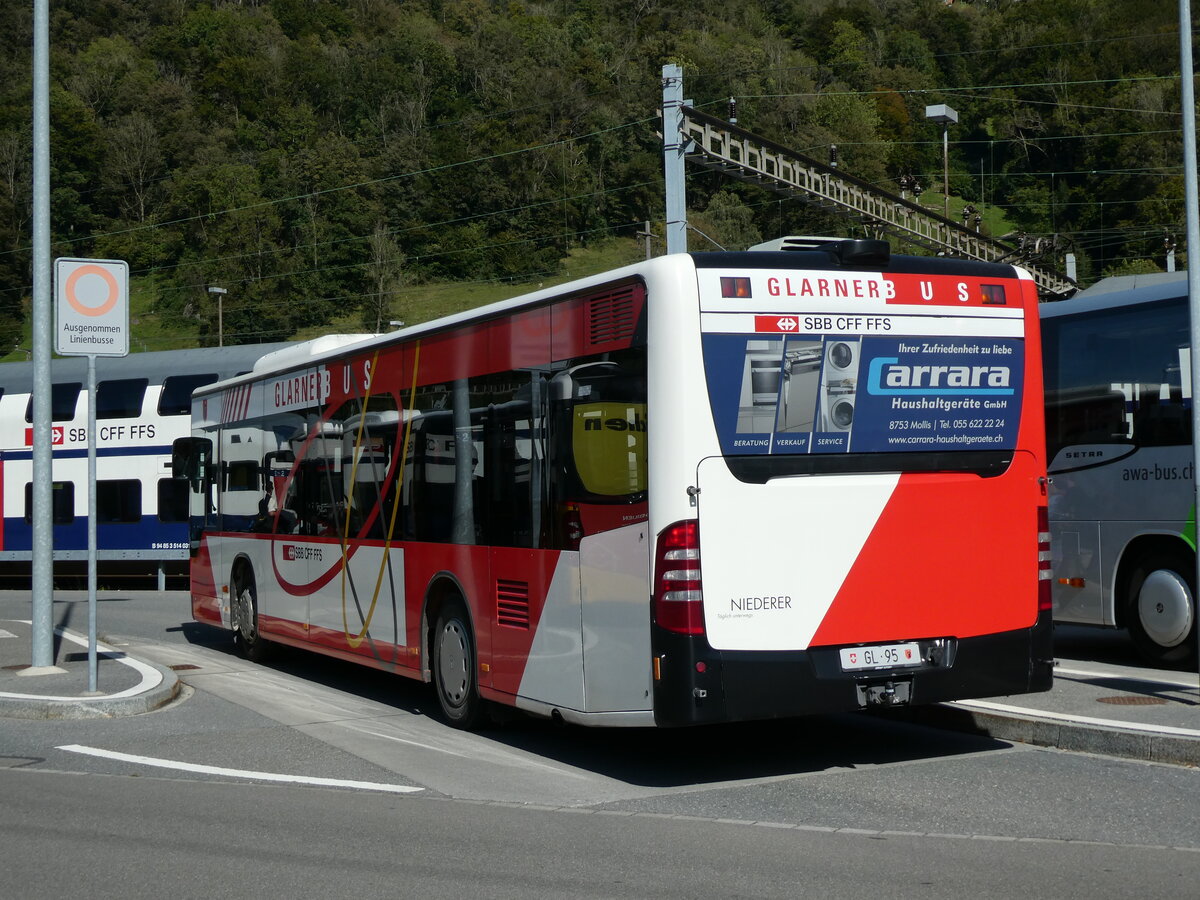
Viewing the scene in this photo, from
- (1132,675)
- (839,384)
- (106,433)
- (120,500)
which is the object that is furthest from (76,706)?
(106,433)

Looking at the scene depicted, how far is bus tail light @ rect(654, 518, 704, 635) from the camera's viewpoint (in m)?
7.47

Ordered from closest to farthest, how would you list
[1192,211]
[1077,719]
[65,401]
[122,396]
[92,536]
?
1. [1077,719]
2. [1192,211]
3. [92,536]
4. [122,396]
5. [65,401]

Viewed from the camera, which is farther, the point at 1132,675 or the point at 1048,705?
the point at 1132,675

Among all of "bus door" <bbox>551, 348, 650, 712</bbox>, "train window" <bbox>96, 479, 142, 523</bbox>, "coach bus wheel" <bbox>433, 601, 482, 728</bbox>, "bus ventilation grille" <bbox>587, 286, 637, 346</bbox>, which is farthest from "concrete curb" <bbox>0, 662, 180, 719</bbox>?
"train window" <bbox>96, 479, 142, 523</bbox>

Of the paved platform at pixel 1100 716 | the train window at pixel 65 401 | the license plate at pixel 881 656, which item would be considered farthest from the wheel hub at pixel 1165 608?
the train window at pixel 65 401

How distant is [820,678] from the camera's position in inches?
Result: 304

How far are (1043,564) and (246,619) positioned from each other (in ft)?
29.7

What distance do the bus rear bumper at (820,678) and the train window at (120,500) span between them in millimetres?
22624

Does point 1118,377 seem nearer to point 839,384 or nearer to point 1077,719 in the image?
point 1077,719

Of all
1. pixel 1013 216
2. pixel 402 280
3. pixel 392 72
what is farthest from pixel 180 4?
pixel 1013 216

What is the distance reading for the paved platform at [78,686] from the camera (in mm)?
11016

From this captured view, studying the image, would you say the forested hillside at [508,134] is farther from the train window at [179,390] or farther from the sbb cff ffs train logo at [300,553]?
the sbb cff ffs train logo at [300,553]

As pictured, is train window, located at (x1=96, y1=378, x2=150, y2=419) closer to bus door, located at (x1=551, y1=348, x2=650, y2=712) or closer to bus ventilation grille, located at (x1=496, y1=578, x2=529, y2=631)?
bus ventilation grille, located at (x1=496, y1=578, x2=529, y2=631)

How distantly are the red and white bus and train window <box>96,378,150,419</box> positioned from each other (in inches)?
785
